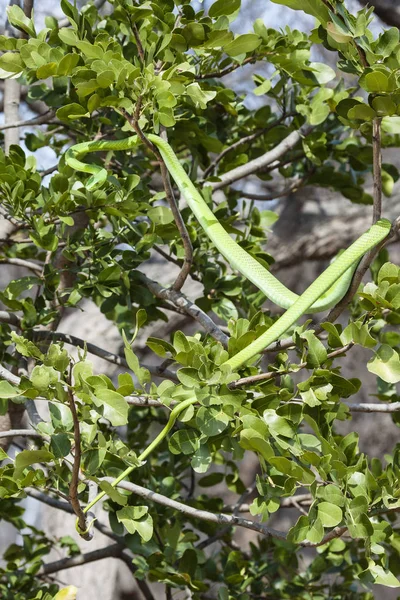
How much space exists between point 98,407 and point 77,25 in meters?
0.64

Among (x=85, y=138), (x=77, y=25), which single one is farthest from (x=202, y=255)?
(x=77, y=25)

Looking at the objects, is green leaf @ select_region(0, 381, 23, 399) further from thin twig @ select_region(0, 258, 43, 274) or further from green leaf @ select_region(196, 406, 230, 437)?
thin twig @ select_region(0, 258, 43, 274)

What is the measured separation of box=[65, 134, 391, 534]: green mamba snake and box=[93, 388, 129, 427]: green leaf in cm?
9

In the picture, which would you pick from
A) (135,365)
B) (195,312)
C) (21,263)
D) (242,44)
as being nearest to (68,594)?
(135,365)

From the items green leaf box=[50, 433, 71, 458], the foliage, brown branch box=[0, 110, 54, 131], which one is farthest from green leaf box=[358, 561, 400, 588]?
brown branch box=[0, 110, 54, 131]

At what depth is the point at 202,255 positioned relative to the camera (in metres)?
1.49

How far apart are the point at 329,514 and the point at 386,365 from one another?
191 mm

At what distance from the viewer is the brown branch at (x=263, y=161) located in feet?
5.54

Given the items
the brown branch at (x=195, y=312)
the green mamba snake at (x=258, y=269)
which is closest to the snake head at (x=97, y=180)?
the green mamba snake at (x=258, y=269)

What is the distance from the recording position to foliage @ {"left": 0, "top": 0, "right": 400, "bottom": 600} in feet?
3.04

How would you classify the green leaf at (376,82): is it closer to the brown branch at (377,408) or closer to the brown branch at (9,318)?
the brown branch at (377,408)

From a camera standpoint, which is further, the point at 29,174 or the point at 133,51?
the point at 133,51

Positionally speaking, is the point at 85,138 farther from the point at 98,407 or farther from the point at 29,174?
the point at 98,407

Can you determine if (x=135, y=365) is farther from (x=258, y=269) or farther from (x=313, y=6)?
(x=313, y=6)
